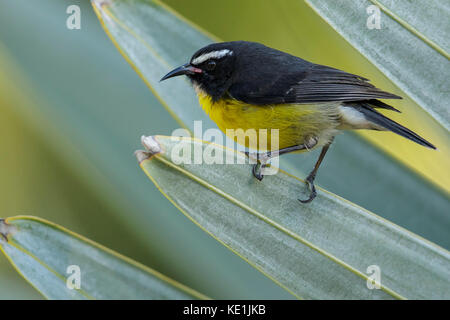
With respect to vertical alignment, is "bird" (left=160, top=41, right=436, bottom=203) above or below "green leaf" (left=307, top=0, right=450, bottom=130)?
below

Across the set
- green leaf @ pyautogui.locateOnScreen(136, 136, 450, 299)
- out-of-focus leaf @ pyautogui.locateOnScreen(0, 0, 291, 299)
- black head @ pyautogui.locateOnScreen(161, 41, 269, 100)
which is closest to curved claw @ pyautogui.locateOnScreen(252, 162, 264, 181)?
green leaf @ pyautogui.locateOnScreen(136, 136, 450, 299)

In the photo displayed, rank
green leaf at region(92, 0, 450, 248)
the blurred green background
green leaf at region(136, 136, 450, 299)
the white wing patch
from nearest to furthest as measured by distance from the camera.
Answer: green leaf at region(136, 136, 450, 299) → green leaf at region(92, 0, 450, 248) → the blurred green background → the white wing patch

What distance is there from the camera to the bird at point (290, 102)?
1509 millimetres

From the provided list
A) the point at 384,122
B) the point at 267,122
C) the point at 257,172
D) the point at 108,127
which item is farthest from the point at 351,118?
the point at 108,127

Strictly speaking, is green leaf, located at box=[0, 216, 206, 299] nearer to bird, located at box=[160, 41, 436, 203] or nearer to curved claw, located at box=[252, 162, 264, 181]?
curved claw, located at box=[252, 162, 264, 181]

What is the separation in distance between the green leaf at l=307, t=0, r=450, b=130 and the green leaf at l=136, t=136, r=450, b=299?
305 millimetres

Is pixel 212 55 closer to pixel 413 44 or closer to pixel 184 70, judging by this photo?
pixel 184 70

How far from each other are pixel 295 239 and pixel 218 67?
2.91 feet

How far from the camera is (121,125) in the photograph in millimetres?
1388

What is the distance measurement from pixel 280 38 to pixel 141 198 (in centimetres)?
68

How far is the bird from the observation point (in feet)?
4.95

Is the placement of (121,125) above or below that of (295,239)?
above

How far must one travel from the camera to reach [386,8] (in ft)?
3.50

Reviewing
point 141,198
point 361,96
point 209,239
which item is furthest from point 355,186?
point 141,198
